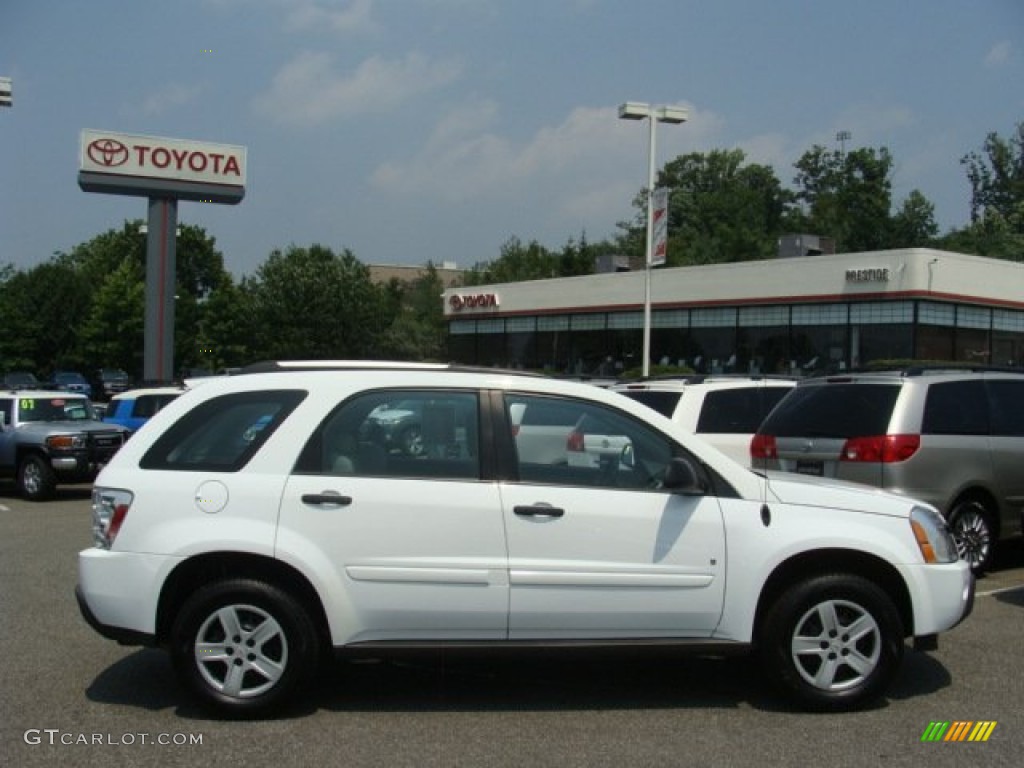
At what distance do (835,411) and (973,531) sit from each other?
1.58 m

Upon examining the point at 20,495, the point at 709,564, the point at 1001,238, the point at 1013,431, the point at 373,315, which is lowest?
the point at 20,495

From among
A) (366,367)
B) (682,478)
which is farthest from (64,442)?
(682,478)

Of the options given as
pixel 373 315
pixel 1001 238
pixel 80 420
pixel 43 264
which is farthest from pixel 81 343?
pixel 1001 238

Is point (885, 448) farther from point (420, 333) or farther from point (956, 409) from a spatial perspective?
point (420, 333)

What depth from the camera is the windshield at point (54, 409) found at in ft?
55.9

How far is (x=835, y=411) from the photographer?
9094 millimetres

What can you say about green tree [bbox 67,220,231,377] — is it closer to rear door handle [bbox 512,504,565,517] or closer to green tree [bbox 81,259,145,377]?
green tree [bbox 81,259,145,377]

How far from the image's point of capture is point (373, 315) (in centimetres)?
6500

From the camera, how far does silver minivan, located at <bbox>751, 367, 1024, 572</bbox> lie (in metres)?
8.69

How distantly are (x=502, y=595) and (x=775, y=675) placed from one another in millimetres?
1482

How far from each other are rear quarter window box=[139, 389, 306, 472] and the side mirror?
1.93 meters

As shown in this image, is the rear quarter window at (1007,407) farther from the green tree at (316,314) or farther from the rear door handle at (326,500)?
the green tree at (316,314)

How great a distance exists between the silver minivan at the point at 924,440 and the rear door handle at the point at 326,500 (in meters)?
4.98

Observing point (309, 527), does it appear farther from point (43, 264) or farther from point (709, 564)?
point (43, 264)
